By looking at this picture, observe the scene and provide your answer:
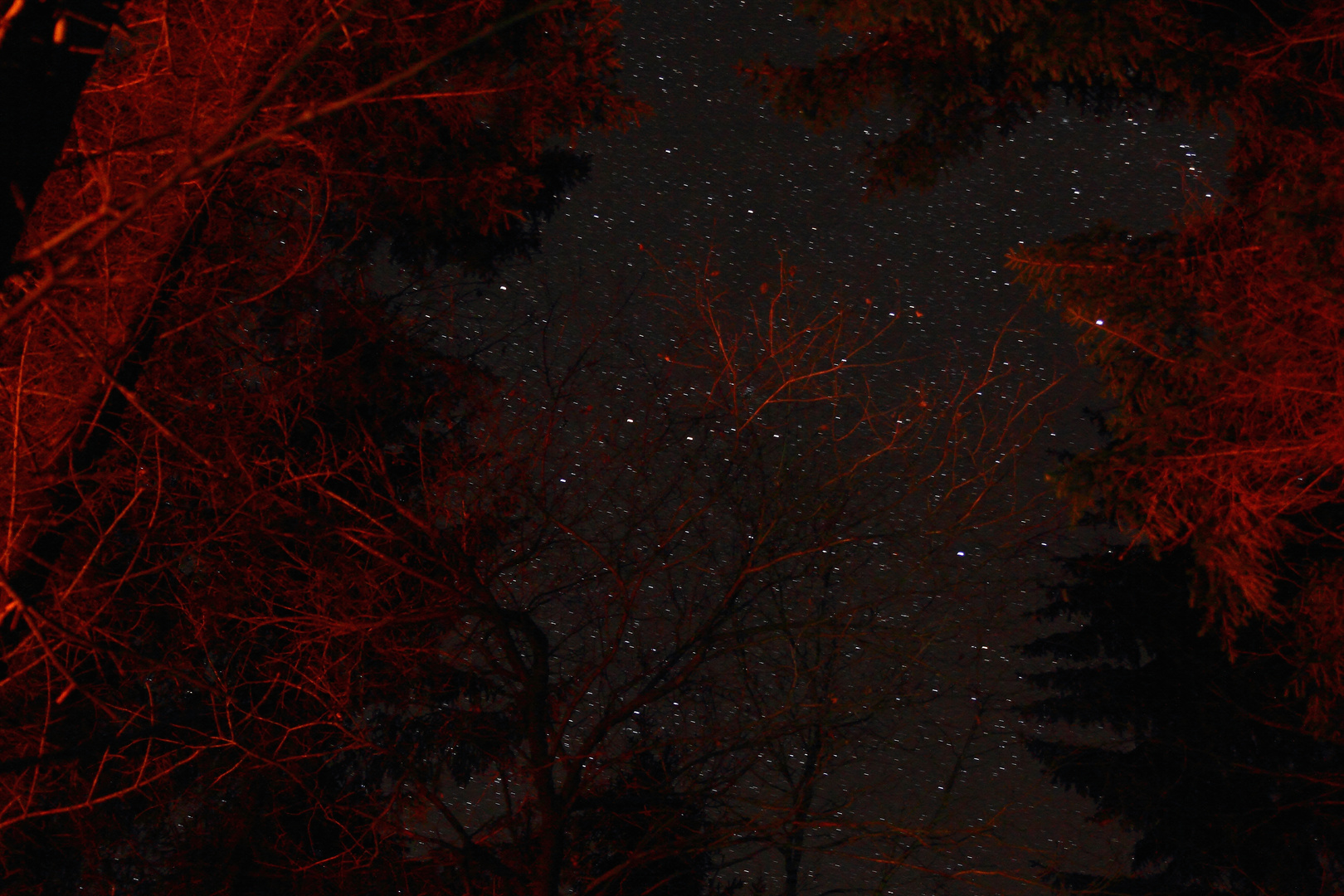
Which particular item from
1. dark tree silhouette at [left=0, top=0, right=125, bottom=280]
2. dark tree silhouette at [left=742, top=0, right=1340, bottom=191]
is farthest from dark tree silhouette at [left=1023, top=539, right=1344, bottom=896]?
dark tree silhouette at [left=0, top=0, right=125, bottom=280]

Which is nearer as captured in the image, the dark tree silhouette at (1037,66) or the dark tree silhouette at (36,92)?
the dark tree silhouette at (36,92)

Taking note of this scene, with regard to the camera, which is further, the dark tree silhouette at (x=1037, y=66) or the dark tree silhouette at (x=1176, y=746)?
the dark tree silhouette at (x=1176, y=746)

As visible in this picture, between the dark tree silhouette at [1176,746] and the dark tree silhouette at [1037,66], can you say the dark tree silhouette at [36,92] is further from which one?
the dark tree silhouette at [1176,746]

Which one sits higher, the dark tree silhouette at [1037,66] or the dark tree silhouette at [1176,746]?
the dark tree silhouette at [1037,66]

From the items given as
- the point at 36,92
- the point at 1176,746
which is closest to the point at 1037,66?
the point at 36,92

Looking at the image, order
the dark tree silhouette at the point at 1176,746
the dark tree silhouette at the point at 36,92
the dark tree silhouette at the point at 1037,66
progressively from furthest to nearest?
the dark tree silhouette at the point at 1176,746 → the dark tree silhouette at the point at 1037,66 → the dark tree silhouette at the point at 36,92

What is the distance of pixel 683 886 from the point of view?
11.9 metres

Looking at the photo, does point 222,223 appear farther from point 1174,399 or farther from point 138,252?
point 1174,399

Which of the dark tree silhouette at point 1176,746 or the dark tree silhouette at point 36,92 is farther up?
the dark tree silhouette at point 36,92

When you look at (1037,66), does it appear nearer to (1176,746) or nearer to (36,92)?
(36,92)

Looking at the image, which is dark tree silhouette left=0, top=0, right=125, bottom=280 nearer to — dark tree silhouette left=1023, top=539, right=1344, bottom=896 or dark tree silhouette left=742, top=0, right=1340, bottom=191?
dark tree silhouette left=742, top=0, right=1340, bottom=191

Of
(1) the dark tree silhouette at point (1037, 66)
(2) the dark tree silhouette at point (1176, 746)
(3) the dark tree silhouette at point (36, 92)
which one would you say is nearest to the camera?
(3) the dark tree silhouette at point (36, 92)

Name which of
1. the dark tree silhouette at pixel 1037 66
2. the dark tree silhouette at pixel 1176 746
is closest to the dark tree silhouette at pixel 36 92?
the dark tree silhouette at pixel 1037 66

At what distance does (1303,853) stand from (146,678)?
37.7ft
